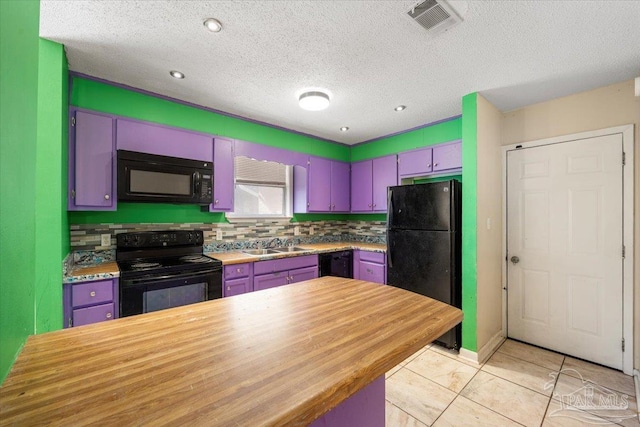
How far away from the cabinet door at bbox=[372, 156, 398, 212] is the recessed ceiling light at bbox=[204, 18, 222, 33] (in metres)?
2.62

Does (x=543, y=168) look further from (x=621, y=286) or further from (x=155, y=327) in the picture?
(x=155, y=327)

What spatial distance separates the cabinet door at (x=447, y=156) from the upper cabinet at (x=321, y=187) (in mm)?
1409

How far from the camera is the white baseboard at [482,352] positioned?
Answer: 244 centimetres

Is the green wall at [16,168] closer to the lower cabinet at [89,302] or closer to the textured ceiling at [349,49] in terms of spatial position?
the textured ceiling at [349,49]

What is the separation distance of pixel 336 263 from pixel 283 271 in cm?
84

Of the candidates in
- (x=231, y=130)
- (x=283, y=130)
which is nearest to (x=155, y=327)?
(x=231, y=130)

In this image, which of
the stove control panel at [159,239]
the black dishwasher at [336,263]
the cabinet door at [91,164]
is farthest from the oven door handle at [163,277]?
the black dishwasher at [336,263]

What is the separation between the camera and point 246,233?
3.36 meters

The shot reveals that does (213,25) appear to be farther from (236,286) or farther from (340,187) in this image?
(340,187)

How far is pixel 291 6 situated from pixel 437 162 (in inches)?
94.1

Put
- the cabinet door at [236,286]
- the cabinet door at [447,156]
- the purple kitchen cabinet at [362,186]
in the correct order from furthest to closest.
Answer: the purple kitchen cabinet at [362,186], the cabinet door at [447,156], the cabinet door at [236,286]

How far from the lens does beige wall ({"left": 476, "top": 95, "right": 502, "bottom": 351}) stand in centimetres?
251

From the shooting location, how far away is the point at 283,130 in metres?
3.54

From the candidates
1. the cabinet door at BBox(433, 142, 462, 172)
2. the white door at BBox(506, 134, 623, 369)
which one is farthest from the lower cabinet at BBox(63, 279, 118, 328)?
the white door at BBox(506, 134, 623, 369)
